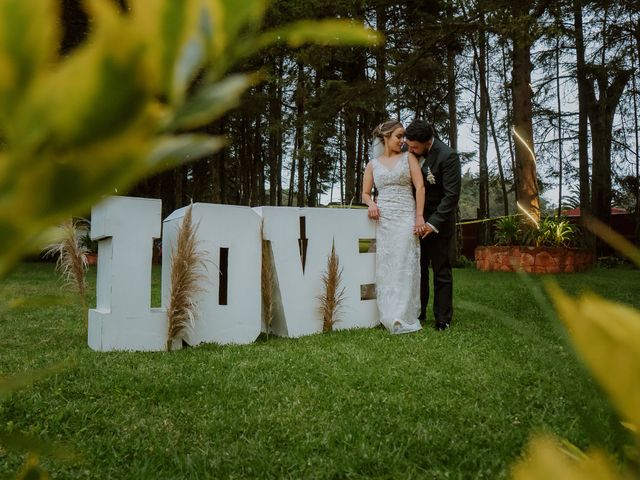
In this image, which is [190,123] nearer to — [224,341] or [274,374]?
[274,374]

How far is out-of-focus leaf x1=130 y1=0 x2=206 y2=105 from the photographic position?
0.50 ft

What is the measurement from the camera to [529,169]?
1102 cm

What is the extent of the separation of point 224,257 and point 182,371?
1594 millimetres

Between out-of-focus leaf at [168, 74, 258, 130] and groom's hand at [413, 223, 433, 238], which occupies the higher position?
groom's hand at [413, 223, 433, 238]

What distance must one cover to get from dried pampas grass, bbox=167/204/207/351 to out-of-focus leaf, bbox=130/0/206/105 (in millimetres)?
3607

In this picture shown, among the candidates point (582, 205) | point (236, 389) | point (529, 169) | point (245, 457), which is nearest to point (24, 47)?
point (245, 457)

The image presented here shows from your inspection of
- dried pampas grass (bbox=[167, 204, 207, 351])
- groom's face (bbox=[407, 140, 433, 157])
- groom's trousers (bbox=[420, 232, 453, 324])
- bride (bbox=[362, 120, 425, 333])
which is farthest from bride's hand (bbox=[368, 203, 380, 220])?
dried pampas grass (bbox=[167, 204, 207, 351])

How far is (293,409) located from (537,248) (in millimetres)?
9008

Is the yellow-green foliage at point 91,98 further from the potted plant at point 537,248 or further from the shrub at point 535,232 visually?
the shrub at point 535,232

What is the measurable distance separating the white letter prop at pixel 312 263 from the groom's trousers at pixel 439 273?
0.54 metres

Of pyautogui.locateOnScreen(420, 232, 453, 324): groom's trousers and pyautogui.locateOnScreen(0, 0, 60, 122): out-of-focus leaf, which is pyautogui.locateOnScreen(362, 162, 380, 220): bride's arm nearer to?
pyautogui.locateOnScreen(420, 232, 453, 324): groom's trousers

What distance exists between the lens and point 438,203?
5.02 meters

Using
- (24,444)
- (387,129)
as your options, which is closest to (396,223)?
(387,129)

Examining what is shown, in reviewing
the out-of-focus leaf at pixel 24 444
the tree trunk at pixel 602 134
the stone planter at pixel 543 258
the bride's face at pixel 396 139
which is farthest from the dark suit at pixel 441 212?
the tree trunk at pixel 602 134
